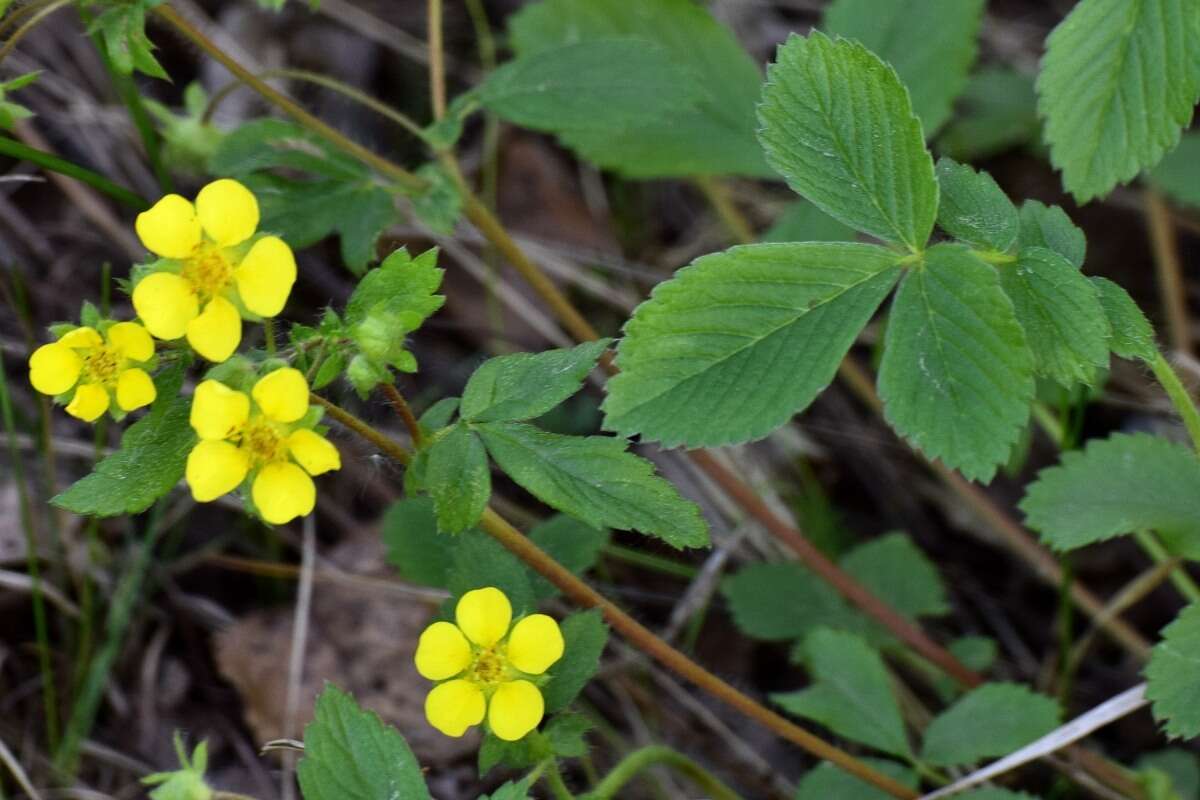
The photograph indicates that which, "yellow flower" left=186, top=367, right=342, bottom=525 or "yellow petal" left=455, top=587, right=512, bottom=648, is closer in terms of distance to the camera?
"yellow flower" left=186, top=367, right=342, bottom=525

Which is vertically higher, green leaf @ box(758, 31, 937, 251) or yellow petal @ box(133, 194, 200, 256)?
green leaf @ box(758, 31, 937, 251)

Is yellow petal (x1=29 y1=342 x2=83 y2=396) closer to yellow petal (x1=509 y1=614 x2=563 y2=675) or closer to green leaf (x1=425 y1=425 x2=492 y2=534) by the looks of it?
green leaf (x1=425 y1=425 x2=492 y2=534)

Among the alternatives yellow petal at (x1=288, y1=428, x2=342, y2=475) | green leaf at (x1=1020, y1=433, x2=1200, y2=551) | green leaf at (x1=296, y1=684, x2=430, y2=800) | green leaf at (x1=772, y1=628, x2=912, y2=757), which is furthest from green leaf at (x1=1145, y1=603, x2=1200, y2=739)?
yellow petal at (x1=288, y1=428, x2=342, y2=475)

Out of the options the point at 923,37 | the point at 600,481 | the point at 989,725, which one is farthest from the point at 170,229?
the point at 923,37

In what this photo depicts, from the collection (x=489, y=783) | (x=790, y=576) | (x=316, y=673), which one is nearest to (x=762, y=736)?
(x=790, y=576)

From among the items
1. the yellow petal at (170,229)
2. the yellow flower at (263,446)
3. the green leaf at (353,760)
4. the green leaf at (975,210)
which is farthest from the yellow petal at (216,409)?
the green leaf at (975,210)

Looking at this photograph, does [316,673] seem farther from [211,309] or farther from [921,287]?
[921,287]
